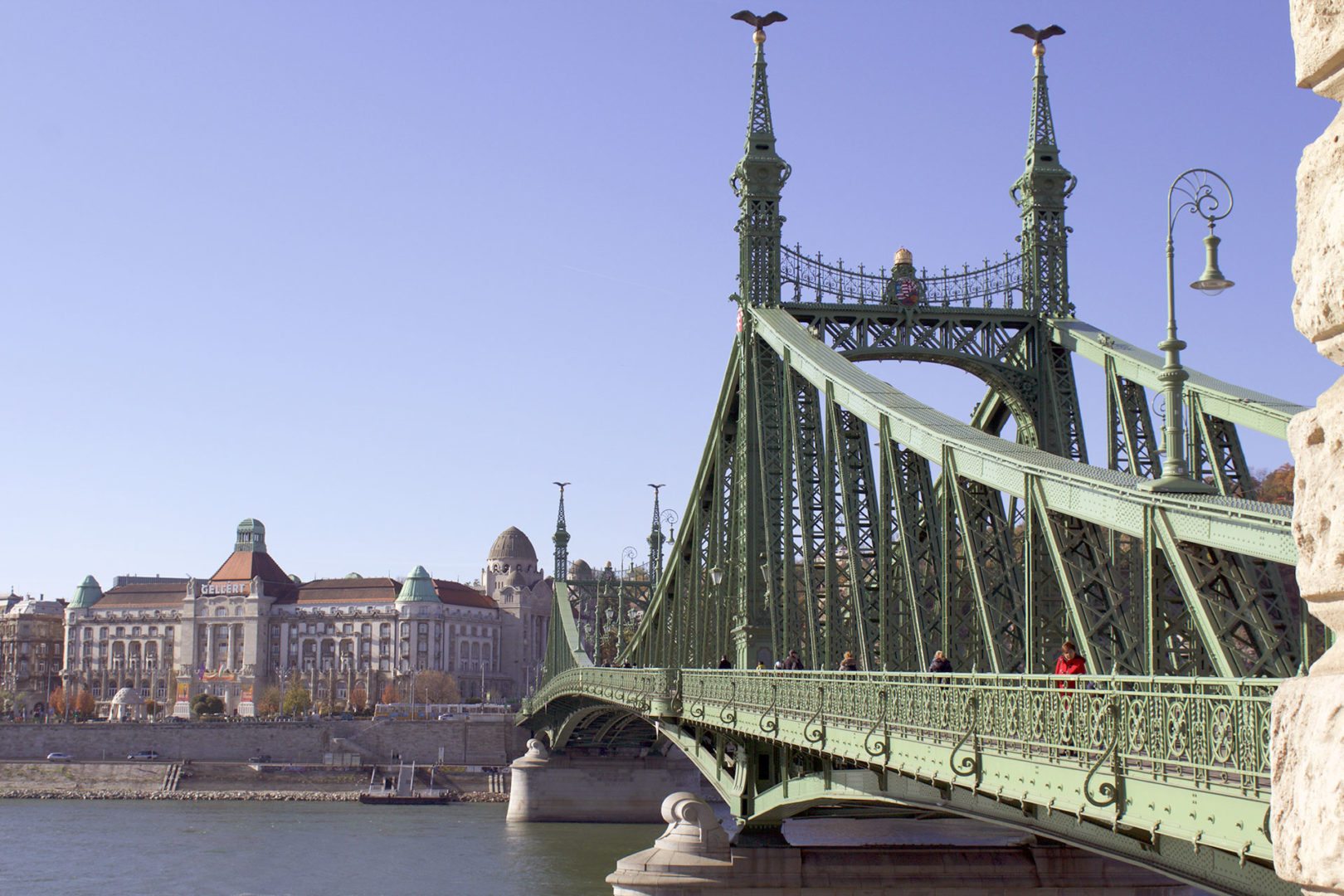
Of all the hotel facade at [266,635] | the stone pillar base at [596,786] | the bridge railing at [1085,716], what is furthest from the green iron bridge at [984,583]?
the hotel facade at [266,635]

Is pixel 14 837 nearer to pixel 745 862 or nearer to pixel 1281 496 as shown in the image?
pixel 745 862

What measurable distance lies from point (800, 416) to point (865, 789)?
9.87 m

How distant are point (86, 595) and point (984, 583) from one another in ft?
526

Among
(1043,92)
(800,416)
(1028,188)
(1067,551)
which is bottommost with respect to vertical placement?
(1067,551)

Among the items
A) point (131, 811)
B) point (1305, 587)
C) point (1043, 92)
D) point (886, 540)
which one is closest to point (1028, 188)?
point (1043, 92)

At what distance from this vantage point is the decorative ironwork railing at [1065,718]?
9977mm

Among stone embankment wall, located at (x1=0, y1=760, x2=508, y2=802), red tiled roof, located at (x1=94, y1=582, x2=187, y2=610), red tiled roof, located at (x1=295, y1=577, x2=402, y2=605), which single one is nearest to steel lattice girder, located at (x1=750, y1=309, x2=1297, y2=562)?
stone embankment wall, located at (x1=0, y1=760, x2=508, y2=802)

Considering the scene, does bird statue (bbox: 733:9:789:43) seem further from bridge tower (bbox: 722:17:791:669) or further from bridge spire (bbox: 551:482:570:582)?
bridge spire (bbox: 551:482:570:582)

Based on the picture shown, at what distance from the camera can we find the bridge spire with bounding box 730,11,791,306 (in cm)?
3194

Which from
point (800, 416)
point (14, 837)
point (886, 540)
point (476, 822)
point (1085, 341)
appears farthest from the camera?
point (476, 822)

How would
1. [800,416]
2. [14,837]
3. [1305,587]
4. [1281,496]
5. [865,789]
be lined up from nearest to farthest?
1. [1305,587]
2. [865,789]
3. [800,416]
4. [1281,496]
5. [14,837]

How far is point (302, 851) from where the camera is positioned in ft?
184

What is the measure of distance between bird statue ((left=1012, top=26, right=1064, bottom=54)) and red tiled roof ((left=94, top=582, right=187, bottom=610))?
144361 mm

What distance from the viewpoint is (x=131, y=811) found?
75.6 meters
